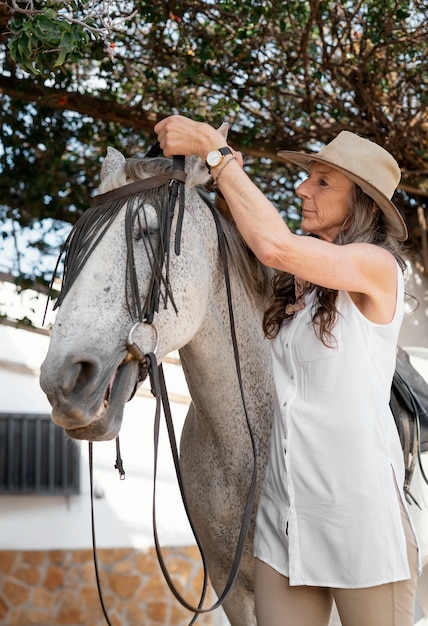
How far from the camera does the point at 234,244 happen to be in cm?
230

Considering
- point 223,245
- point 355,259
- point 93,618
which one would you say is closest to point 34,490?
point 93,618

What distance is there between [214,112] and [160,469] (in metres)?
2.99

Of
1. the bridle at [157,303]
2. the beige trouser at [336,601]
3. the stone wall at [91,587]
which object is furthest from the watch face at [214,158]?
the stone wall at [91,587]

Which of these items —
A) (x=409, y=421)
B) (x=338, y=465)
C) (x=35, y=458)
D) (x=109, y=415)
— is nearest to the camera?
(x=109, y=415)

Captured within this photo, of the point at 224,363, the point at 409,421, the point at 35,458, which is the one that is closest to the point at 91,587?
the point at 35,458

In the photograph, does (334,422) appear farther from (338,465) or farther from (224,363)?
(224,363)

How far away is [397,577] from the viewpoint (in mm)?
1843

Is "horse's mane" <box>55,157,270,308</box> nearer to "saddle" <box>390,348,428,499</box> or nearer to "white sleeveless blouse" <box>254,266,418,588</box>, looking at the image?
"white sleeveless blouse" <box>254,266,418,588</box>

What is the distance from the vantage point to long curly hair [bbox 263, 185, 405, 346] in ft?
6.64

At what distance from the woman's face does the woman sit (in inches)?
1.6

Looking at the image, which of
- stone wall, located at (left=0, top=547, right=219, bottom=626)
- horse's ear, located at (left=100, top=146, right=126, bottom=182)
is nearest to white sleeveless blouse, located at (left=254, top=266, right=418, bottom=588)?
horse's ear, located at (left=100, top=146, right=126, bottom=182)

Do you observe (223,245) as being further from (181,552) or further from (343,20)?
(181,552)

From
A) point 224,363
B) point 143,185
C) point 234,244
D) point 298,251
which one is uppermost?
point 143,185

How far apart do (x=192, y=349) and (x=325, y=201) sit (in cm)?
54
